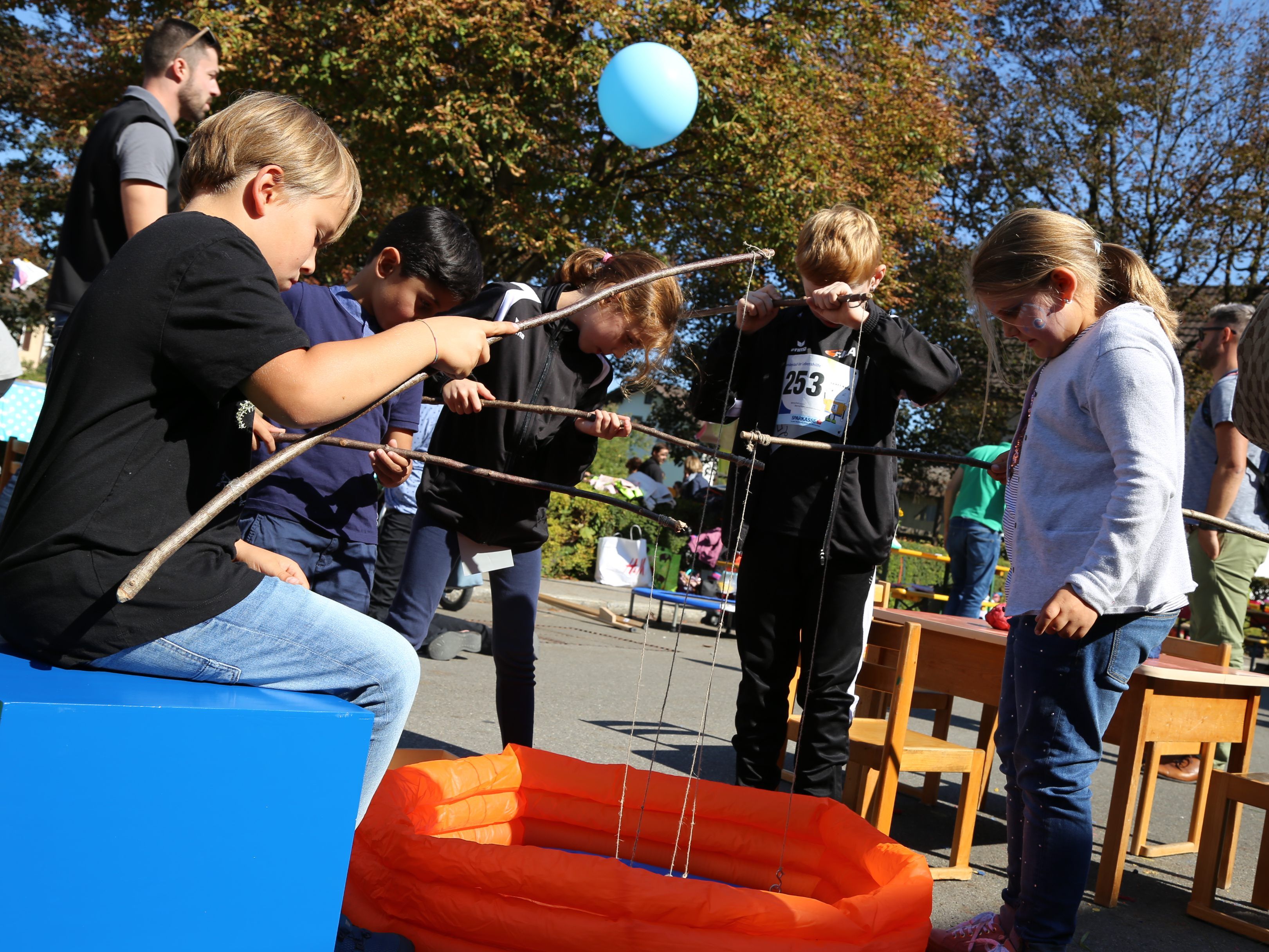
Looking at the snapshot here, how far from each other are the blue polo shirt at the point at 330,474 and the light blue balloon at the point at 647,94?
14.7ft

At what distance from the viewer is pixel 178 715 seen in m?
1.47

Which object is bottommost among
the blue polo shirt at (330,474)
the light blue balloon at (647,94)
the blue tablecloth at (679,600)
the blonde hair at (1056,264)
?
the blue tablecloth at (679,600)

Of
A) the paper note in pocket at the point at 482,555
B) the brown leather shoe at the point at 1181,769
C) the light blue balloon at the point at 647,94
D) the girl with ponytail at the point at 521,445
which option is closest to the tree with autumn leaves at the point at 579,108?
the light blue balloon at the point at 647,94

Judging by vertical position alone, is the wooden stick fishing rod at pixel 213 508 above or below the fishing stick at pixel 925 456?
below

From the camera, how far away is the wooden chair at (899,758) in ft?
10.5

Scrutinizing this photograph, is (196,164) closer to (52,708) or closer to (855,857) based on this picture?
(52,708)

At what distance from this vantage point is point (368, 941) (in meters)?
2.01

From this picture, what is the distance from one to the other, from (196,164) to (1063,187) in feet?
63.3

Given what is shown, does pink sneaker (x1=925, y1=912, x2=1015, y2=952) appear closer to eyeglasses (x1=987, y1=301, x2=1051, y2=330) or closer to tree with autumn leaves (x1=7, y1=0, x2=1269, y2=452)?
eyeglasses (x1=987, y1=301, x2=1051, y2=330)

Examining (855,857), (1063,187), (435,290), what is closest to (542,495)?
(435,290)

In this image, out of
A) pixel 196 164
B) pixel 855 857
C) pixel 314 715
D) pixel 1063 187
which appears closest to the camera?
pixel 314 715

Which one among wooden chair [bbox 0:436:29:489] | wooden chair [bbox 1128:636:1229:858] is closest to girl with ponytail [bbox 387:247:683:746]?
wooden chair [bbox 1128:636:1229:858]

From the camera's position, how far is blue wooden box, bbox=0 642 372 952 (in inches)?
55.2

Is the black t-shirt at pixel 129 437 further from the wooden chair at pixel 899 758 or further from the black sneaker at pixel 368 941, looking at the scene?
the wooden chair at pixel 899 758
